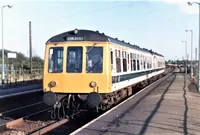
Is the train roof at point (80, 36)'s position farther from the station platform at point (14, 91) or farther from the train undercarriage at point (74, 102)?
the station platform at point (14, 91)

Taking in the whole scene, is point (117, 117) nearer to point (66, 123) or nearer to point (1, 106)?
point (66, 123)

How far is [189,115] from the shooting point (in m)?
13.8

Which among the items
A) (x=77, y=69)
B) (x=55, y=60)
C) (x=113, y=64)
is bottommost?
(x=77, y=69)

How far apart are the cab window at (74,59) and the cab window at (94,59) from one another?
0.98 feet

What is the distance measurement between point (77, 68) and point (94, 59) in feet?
2.36

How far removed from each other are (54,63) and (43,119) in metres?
2.29

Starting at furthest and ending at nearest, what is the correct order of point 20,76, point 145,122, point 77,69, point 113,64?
point 20,76, point 113,64, point 77,69, point 145,122

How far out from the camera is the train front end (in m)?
14.1

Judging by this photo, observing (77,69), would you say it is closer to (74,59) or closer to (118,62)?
(74,59)

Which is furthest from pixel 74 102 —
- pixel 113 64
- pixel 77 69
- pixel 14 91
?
pixel 14 91

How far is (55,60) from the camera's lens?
14578 mm

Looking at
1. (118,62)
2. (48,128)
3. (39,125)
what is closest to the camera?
(48,128)

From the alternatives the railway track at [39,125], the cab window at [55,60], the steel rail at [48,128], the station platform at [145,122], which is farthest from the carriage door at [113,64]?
the steel rail at [48,128]

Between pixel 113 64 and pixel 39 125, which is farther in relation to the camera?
pixel 113 64
